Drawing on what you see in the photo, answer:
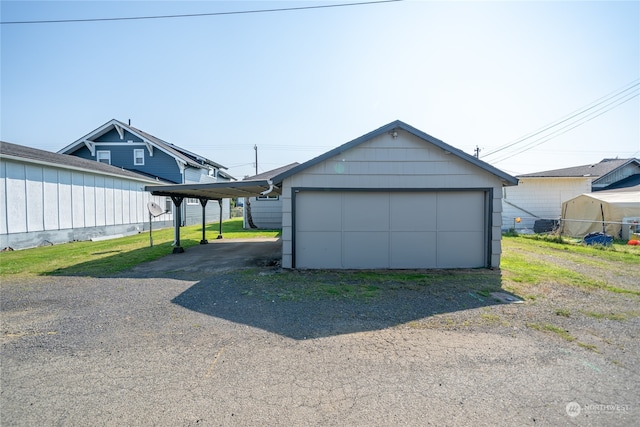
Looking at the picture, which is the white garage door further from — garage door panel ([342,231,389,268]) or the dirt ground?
the dirt ground

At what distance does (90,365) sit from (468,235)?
791cm

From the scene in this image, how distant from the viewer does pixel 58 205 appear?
12.4m

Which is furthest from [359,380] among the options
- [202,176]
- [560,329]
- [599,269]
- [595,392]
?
[202,176]

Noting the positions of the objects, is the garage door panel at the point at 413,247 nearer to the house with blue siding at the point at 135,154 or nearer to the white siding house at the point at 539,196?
the white siding house at the point at 539,196

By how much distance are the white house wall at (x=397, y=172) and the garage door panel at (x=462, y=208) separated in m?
0.26

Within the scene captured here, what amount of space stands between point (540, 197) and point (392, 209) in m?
15.8

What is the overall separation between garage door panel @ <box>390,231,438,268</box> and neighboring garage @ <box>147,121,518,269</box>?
0.03m

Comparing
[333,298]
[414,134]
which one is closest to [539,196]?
[414,134]

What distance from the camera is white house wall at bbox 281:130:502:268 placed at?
25.0 ft

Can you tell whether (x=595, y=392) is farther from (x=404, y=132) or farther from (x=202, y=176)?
(x=202, y=176)

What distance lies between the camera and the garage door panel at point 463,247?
786 centimetres

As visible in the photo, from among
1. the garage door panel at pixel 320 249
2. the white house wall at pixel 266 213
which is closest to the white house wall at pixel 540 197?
the white house wall at pixel 266 213

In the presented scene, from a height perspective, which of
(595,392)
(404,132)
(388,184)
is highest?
(404,132)

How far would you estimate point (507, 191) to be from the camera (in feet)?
60.3
